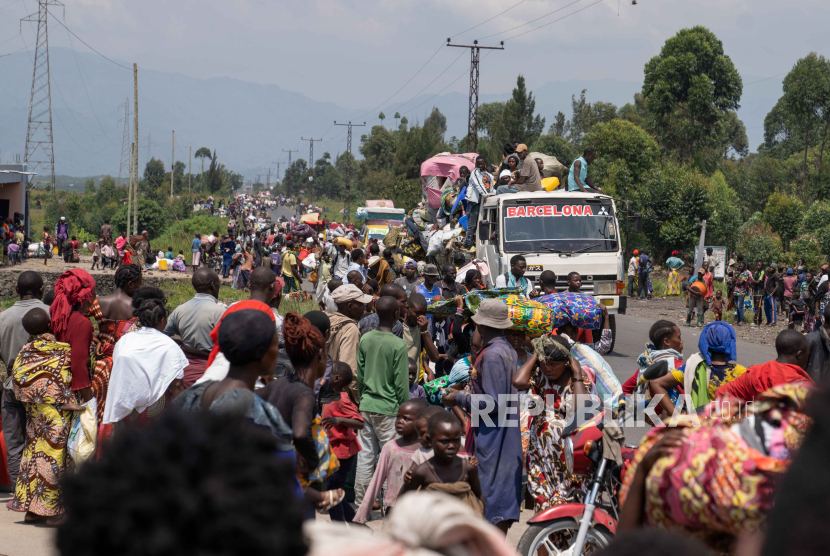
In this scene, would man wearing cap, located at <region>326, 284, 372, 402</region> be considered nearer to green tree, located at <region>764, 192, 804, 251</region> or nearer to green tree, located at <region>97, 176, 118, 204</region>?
green tree, located at <region>764, 192, 804, 251</region>

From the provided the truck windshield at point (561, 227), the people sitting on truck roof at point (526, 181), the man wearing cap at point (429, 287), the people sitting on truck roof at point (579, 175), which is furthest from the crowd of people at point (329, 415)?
the people sitting on truck roof at point (579, 175)

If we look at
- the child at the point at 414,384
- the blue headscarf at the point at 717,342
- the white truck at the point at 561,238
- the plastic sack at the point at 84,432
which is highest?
the white truck at the point at 561,238

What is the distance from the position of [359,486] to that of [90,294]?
Answer: 2370mm

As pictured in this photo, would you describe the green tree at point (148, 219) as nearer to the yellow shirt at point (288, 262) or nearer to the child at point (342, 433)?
the yellow shirt at point (288, 262)

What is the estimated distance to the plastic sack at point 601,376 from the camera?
4.37 m

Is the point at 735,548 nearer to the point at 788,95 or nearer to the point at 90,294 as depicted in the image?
the point at 90,294

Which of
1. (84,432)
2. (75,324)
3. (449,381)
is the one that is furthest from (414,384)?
(75,324)

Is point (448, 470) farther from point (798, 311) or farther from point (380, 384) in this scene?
point (798, 311)

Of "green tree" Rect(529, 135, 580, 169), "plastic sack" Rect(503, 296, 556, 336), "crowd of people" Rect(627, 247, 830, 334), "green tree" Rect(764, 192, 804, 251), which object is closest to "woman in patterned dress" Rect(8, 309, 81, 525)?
"plastic sack" Rect(503, 296, 556, 336)

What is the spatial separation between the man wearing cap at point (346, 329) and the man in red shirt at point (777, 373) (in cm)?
272

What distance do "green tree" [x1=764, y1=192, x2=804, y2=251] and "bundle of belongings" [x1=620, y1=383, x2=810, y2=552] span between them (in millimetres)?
32606

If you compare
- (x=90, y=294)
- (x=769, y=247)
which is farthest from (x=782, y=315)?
(x=90, y=294)

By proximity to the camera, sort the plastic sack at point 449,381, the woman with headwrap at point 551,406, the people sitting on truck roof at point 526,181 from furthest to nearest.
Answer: the people sitting on truck roof at point 526,181, the plastic sack at point 449,381, the woman with headwrap at point 551,406

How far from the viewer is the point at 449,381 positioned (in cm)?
587
